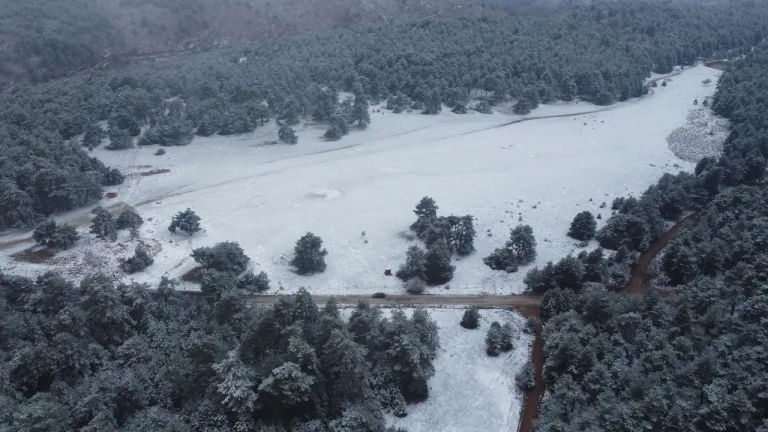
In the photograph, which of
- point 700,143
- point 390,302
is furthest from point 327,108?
point 700,143

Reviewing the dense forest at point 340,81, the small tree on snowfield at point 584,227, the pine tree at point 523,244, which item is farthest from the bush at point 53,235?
the small tree on snowfield at point 584,227

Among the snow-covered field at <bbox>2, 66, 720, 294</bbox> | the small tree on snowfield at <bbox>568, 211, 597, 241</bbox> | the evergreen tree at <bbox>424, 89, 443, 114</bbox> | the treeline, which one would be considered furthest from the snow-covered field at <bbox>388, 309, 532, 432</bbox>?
the evergreen tree at <bbox>424, 89, 443, 114</bbox>

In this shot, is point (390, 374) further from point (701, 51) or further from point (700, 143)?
point (701, 51)

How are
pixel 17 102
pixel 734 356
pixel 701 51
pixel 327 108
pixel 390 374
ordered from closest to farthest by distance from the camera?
pixel 734 356
pixel 390 374
pixel 17 102
pixel 327 108
pixel 701 51

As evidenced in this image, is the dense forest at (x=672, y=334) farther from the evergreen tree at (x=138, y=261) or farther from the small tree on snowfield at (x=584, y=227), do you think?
the evergreen tree at (x=138, y=261)

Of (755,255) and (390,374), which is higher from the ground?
(755,255)
